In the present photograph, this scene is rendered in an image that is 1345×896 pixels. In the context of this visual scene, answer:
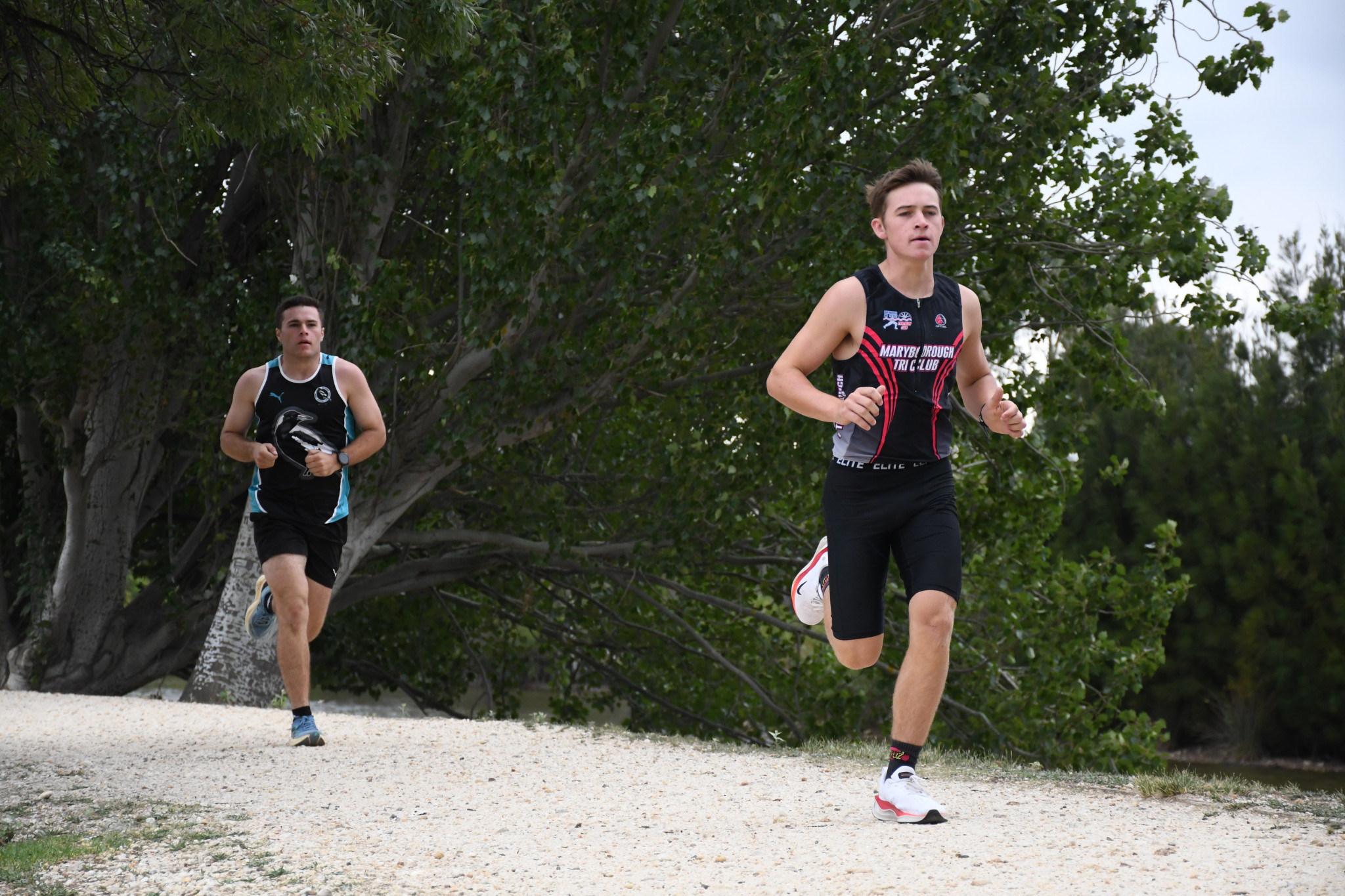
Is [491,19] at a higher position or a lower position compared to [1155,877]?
higher

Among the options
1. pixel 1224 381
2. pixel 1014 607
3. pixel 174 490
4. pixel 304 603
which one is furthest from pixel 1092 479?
pixel 304 603

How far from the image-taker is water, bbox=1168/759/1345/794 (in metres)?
17.7

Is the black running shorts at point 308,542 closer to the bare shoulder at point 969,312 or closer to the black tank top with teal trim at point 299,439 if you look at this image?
the black tank top with teal trim at point 299,439

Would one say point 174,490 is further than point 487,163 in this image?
Yes

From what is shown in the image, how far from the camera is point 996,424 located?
14.1 ft

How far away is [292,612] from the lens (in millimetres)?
5953

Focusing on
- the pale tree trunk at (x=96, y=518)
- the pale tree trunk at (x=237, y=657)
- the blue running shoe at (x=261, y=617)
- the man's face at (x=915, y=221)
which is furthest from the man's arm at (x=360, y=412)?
the pale tree trunk at (x=96, y=518)

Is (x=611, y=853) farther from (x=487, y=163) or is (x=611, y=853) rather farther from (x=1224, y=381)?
(x=1224, y=381)

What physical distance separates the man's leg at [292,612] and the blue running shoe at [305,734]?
137 millimetres

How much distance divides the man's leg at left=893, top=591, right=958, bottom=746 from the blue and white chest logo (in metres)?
0.94

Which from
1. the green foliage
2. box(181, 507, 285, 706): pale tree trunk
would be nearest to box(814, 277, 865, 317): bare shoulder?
box(181, 507, 285, 706): pale tree trunk

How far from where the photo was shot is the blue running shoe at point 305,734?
614 centimetres

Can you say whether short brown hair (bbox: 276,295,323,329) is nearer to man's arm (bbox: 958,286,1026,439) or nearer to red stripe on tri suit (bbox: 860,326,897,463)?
red stripe on tri suit (bbox: 860,326,897,463)

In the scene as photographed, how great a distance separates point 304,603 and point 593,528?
21.9 ft
